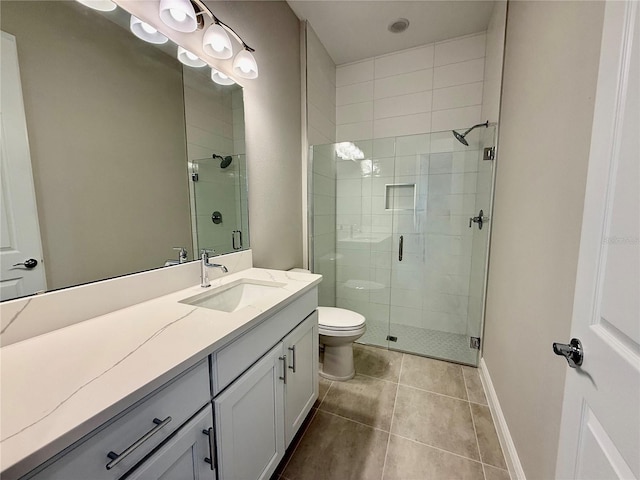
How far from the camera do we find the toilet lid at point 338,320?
1856mm

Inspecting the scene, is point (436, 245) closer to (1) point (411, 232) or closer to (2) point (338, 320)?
(1) point (411, 232)

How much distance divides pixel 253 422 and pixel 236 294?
637 mm

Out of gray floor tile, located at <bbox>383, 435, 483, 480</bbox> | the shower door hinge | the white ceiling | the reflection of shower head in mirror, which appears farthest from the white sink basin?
the white ceiling

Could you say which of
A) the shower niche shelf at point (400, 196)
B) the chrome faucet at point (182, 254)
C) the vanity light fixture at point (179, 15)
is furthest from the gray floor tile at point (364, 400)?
the vanity light fixture at point (179, 15)

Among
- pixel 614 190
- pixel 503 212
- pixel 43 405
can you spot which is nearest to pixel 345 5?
pixel 503 212

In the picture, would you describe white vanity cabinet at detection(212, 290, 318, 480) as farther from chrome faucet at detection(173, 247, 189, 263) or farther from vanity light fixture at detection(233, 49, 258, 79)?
vanity light fixture at detection(233, 49, 258, 79)

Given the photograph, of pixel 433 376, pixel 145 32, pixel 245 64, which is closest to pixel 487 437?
pixel 433 376

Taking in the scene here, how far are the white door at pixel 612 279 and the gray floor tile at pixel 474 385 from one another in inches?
51.6

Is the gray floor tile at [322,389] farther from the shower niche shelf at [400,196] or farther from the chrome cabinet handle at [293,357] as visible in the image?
the shower niche shelf at [400,196]

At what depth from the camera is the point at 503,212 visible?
1.66 metres

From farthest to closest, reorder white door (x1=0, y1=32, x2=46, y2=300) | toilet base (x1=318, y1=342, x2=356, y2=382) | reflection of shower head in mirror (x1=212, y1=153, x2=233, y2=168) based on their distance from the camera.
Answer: toilet base (x1=318, y1=342, x2=356, y2=382) → reflection of shower head in mirror (x1=212, y1=153, x2=233, y2=168) → white door (x1=0, y1=32, x2=46, y2=300)

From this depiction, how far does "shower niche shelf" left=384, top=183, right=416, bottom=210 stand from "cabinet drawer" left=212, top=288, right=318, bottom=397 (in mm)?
1635

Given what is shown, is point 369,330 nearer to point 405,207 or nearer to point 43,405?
point 405,207

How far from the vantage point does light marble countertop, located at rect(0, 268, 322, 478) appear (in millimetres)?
455
